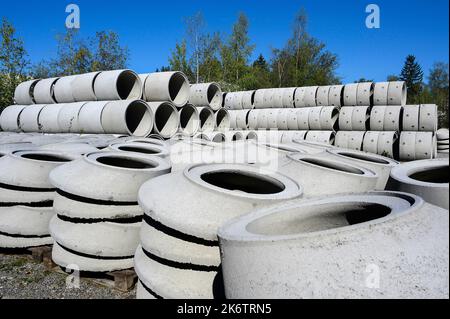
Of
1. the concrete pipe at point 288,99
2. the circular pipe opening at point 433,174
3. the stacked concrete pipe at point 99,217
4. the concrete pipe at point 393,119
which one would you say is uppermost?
the concrete pipe at point 288,99

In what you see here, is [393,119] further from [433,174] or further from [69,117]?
[69,117]

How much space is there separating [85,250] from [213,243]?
165 centimetres

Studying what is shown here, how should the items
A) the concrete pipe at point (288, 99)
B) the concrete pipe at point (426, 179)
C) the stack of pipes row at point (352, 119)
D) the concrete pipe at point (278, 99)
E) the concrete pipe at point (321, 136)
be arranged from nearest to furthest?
1. the concrete pipe at point (426, 179)
2. the stack of pipes row at point (352, 119)
3. the concrete pipe at point (321, 136)
4. the concrete pipe at point (288, 99)
5. the concrete pipe at point (278, 99)

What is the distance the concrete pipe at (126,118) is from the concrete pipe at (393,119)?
7362 millimetres

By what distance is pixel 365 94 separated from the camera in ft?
38.4

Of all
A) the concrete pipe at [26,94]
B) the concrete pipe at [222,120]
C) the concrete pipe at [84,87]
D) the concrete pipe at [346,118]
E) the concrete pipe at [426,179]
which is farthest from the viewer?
the concrete pipe at [222,120]

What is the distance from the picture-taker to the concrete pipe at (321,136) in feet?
37.8

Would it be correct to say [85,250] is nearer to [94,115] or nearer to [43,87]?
[94,115]

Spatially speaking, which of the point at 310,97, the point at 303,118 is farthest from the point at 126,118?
→ the point at 310,97

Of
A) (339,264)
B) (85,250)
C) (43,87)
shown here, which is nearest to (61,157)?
(85,250)

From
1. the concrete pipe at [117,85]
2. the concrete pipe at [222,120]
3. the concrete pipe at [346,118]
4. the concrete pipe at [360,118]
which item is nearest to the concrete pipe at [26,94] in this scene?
the concrete pipe at [117,85]

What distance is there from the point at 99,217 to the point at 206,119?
8.09 meters

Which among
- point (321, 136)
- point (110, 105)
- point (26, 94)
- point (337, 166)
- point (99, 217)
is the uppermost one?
point (26, 94)

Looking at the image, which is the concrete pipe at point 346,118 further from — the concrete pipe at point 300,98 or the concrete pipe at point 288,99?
the concrete pipe at point 288,99
